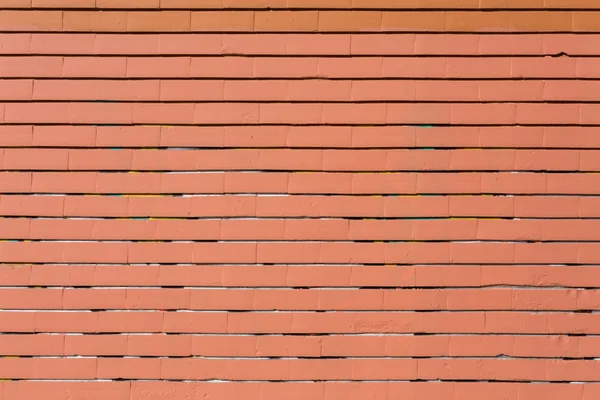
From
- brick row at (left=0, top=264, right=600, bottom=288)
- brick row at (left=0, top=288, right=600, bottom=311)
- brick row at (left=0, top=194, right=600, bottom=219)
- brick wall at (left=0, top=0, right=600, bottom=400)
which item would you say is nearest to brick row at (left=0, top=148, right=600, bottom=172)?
brick wall at (left=0, top=0, right=600, bottom=400)

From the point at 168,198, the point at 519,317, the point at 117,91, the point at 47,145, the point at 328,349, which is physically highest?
→ the point at 117,91

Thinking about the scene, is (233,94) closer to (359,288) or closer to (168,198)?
(168,198)

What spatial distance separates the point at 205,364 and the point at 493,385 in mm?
1655

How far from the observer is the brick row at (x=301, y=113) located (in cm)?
294

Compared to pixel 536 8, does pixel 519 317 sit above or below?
below

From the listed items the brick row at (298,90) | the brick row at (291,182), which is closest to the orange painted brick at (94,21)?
the brick row at (298,90)

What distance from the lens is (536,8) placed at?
2.97 meters

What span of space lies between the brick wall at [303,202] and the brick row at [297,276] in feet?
0.04

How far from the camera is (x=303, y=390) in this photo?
2883 mm

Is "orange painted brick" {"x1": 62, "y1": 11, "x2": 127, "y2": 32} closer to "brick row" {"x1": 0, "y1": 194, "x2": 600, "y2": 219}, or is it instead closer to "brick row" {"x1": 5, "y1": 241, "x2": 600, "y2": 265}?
"brick row" {"x1": 0, "y1": 194, "x2": 600, "y2": 219}

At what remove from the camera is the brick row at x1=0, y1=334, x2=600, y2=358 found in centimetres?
288

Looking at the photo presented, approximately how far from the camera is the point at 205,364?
114 inches

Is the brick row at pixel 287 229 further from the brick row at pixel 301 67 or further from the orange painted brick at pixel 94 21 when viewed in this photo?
the orange painted brick at pixel 94 21

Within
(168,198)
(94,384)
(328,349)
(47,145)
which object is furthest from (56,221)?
(328,349)
